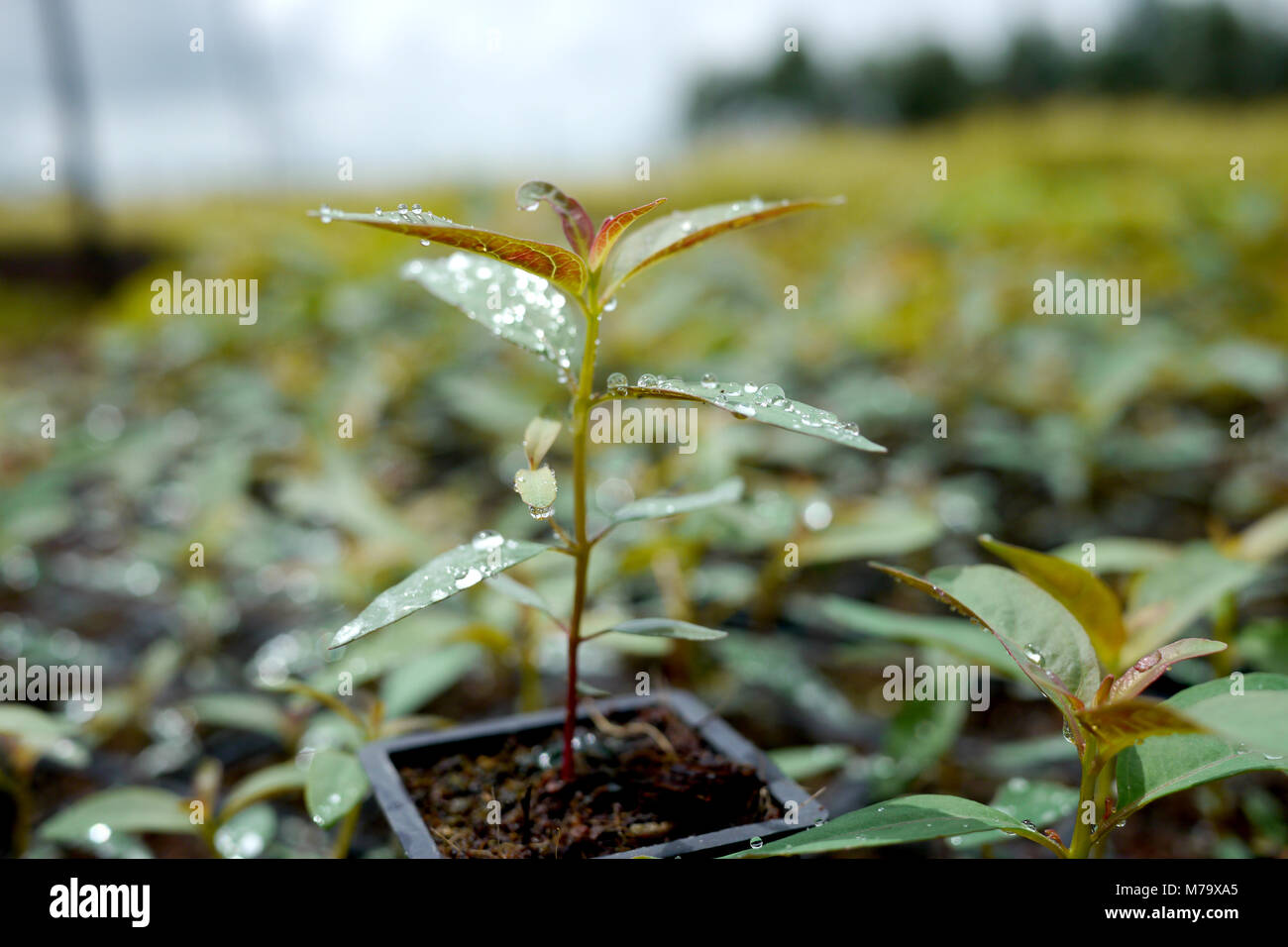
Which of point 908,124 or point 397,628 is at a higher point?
point 908,124

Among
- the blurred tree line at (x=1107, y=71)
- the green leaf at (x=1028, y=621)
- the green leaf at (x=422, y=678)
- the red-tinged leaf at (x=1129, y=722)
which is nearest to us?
the red-tinged leaf at (x=1129, y=722)

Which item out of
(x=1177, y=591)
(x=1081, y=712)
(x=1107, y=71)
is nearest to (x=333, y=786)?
(x=1081, y=712)

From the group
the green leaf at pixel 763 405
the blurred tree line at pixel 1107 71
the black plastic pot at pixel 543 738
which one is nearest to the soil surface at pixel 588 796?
the black plastic pot at pixel 543 738

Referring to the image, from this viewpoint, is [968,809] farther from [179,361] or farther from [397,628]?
[179,361]

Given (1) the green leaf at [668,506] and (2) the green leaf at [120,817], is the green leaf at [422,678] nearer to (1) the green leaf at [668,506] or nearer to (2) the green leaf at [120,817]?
(2) the green leaf at [120,817]

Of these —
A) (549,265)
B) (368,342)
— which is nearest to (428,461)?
(368,342)

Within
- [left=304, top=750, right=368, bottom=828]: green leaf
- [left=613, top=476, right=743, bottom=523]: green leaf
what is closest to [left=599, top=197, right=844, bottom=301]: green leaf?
[left=613, top=476, right=743, bottom=523]: green leaf

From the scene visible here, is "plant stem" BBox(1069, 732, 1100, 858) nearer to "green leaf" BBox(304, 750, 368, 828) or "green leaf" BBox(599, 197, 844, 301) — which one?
"green leaf" BBox(599, 197, 844, 301)
